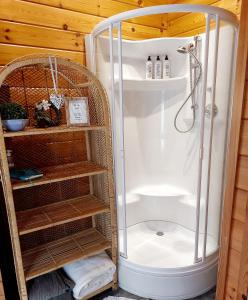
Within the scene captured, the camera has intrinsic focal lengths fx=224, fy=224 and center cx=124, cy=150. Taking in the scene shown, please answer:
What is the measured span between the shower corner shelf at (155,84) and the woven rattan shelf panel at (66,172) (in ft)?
2.70

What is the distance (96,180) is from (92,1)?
1.40m

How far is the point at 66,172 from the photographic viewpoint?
155 centimetres

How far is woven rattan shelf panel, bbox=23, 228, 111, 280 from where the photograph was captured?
1457 millimetres

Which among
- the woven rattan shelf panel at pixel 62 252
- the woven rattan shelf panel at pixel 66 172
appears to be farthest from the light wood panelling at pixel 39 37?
the woven rattan shelf panel at pixel 62 252

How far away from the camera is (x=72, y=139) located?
1776 millimetres

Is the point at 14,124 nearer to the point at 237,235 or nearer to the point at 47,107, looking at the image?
the point at 47,107

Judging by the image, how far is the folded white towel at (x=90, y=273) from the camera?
151 centimetres

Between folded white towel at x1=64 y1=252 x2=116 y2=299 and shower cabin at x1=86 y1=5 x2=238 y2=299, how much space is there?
0.41 ft

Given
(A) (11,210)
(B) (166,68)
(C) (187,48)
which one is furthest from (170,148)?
(A) (11,210)

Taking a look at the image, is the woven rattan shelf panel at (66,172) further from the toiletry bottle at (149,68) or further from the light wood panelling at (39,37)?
the toiletry bottle at (149,68)

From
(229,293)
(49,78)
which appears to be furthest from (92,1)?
(229,293)

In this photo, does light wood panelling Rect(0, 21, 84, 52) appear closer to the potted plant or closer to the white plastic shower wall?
the white plastic shower wall

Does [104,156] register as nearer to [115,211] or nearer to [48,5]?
[115,211]

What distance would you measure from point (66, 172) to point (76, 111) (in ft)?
1.40
